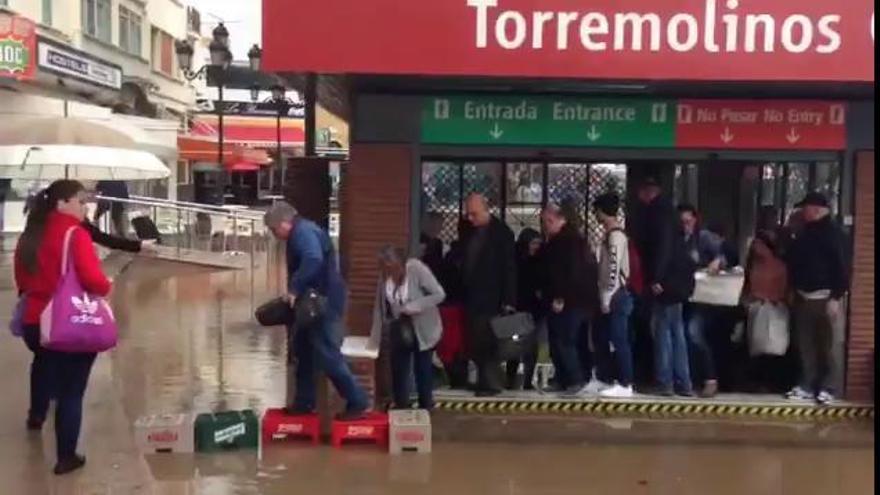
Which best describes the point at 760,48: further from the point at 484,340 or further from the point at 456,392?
the point at 456,392

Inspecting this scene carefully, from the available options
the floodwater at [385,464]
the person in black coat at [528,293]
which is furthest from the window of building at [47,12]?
the person in black coat at [528,293]

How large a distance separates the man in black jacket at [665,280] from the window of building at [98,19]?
25128 mm

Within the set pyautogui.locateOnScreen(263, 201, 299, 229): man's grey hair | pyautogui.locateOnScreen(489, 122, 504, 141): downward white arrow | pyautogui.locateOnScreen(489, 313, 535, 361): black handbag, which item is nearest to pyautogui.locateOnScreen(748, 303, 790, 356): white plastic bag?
pyautogui.locateOnScreen(489, 313, 535, 361): black handbag

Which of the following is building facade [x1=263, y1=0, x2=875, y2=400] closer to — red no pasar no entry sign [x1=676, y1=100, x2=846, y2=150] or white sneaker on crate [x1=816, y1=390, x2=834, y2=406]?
red no pasar no entry sign [x1=676, y1=100, x2=846, y2=150]

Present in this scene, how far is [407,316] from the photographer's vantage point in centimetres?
833

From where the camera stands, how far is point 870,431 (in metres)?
8.68

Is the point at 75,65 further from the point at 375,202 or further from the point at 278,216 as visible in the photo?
the point at 278,216

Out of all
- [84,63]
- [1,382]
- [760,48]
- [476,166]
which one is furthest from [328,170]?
[84,63]

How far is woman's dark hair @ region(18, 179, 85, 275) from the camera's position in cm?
732

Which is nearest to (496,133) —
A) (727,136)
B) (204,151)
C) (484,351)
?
(484,351)

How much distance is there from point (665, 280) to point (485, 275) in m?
1.34

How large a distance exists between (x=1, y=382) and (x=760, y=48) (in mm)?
6534

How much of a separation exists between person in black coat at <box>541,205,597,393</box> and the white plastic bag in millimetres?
1311

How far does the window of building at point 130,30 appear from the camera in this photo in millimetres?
36688
